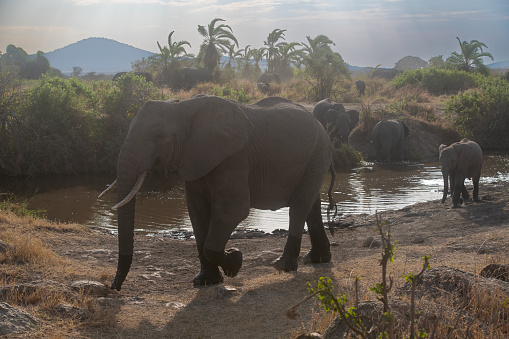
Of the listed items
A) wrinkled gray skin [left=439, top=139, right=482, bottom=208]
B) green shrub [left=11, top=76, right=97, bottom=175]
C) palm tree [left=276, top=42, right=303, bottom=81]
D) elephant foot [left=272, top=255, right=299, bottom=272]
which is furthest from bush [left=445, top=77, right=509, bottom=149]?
palm tree [left=276, top=42, right=303, bottom=81]

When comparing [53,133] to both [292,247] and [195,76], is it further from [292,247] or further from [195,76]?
[195,76]

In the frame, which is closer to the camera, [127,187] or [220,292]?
[127,187]

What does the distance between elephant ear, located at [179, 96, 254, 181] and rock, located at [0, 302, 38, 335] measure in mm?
2249

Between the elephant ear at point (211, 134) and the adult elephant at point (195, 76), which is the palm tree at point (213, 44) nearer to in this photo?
the adult elephant at point (195, 76)

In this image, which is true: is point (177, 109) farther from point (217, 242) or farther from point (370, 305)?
point (370, 305)

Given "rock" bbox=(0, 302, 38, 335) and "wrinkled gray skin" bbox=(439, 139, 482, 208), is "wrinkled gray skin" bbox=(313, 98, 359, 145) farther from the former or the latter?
"rock" bbox=(0, 302, 38, 335)

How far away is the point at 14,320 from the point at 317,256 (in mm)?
4572

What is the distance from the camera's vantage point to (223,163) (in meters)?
6.57

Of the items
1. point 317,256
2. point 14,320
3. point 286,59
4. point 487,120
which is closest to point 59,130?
point 317,256

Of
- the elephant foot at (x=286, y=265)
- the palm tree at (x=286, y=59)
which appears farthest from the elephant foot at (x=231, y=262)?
the palm tree at (x=286, y=59)

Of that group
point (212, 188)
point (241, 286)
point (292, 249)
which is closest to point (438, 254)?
point (292, 249)

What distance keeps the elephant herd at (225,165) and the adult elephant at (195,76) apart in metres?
35.3

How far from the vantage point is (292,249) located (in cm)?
743

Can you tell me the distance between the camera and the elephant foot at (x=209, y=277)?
7020 millimetres
